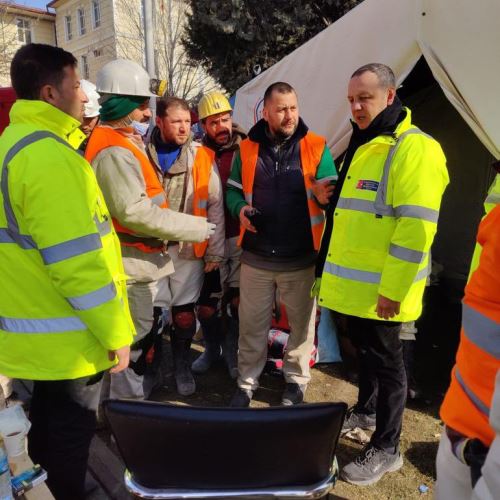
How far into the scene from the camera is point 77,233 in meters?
1.57

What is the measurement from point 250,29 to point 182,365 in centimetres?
987

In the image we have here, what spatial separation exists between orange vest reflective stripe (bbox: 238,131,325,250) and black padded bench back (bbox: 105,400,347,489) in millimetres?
1814

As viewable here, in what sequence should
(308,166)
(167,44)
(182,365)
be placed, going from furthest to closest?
(167,44) → (182,365) → (308,166)

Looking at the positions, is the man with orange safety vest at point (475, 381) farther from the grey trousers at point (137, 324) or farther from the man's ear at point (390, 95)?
the grey trousers at point (137, 324)

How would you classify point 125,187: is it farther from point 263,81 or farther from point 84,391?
point 263,81

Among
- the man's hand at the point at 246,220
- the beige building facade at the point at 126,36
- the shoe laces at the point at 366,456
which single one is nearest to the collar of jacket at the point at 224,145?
the man's hand at the point at 246,220

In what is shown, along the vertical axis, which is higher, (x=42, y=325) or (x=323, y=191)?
(x=323, y=191)

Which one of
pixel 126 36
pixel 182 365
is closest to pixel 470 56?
pixel 182 365

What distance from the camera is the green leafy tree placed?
35.8 ft

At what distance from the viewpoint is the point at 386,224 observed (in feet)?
7.29

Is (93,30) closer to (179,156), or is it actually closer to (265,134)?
(179,156)

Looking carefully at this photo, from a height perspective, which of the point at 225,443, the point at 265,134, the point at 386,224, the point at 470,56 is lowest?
the point at 225,443

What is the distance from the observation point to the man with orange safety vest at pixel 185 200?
2.96 meters

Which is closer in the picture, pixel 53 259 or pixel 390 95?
pixel 53 259
